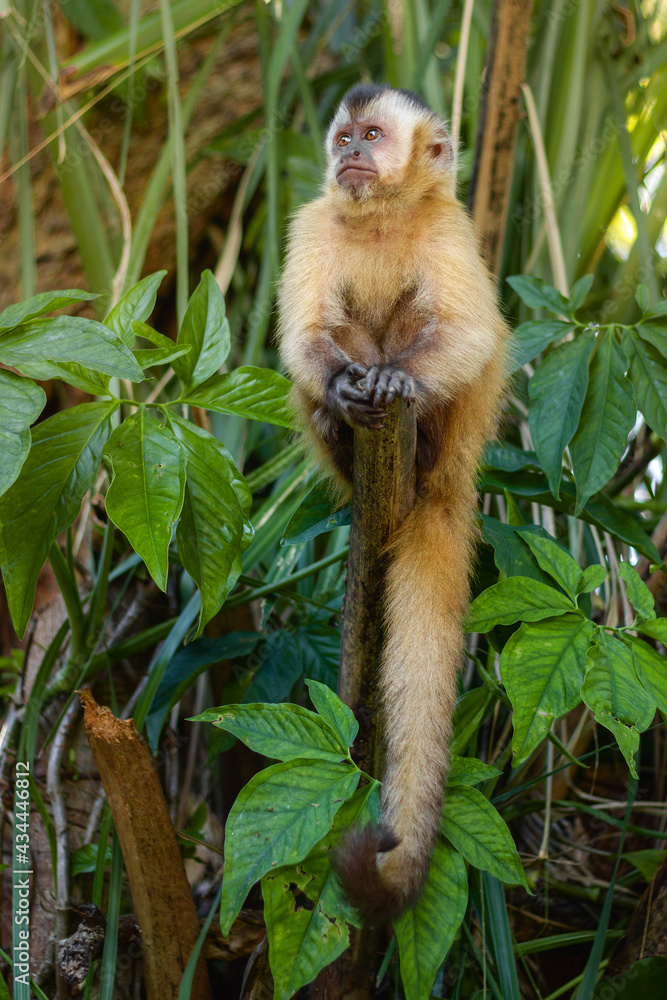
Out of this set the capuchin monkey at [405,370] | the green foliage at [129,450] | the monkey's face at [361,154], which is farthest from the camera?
the monkey's face at [361,154]

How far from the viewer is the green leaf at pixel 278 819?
4.26 ft

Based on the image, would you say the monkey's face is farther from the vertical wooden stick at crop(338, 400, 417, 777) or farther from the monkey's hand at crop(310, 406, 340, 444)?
the vertical wooden stick at crop(338, 400, 417, 777)

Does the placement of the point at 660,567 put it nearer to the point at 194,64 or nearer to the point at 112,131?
the point at 112,131

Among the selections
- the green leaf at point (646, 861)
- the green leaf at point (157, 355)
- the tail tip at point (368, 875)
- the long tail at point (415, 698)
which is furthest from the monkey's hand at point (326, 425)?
the green leaf at point (646, 861)

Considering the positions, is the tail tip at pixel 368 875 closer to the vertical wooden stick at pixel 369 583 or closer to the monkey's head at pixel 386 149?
the vertical wooden stick at pixel 369 583

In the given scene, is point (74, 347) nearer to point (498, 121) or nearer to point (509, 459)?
point (509, 459)

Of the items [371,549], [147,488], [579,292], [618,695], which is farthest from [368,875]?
[579,292]

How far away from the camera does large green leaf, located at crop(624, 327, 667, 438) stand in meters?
1.77

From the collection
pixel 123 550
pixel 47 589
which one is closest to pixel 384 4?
pixel 123 550

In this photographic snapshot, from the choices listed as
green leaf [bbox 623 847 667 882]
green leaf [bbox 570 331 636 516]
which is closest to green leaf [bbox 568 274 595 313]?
green leaf [bbox 570 331 636 516]

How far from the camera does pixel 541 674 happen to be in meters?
1.40

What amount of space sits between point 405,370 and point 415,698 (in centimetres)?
77

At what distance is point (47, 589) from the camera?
314 cm

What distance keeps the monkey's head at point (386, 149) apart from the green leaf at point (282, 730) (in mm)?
1547
